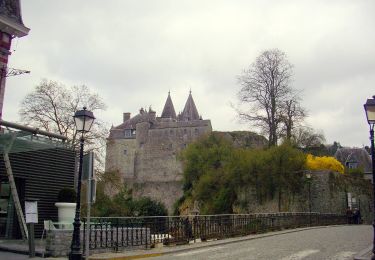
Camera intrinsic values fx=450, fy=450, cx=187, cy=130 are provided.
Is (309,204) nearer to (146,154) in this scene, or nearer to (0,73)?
(0,73)

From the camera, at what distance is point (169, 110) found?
268 ft

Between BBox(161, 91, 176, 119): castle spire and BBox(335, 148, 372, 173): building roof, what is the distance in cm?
3457

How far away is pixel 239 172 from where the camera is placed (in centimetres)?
3550

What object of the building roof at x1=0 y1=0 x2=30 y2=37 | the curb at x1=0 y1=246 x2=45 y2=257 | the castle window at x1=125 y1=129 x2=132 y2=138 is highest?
the castle window at x1=125 y1=129 x2=132 y2=138

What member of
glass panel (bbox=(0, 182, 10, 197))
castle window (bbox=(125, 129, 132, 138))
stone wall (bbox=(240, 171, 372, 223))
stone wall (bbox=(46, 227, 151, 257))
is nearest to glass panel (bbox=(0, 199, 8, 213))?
glass panel (bbox=(0, 182, 10, 197))

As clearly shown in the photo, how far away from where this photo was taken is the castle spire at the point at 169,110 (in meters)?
80.7

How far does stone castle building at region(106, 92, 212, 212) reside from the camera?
235 feet

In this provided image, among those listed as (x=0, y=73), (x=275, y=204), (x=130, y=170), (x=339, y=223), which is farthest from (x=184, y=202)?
(x=130, y=170)

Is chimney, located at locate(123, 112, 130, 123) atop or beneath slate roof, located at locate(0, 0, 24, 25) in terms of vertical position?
atop

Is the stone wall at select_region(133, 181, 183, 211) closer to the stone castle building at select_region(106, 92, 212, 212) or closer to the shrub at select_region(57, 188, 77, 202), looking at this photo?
the stone castle building at select_region(106, 92, 212, 212)

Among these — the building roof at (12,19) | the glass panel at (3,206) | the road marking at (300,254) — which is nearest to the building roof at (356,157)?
the road marking at (300,254)

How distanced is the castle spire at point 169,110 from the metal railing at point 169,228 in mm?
58244

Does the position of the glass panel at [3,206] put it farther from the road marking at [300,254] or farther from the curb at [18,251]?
the road marking at [300,254]

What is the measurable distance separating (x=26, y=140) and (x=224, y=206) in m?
23.8
